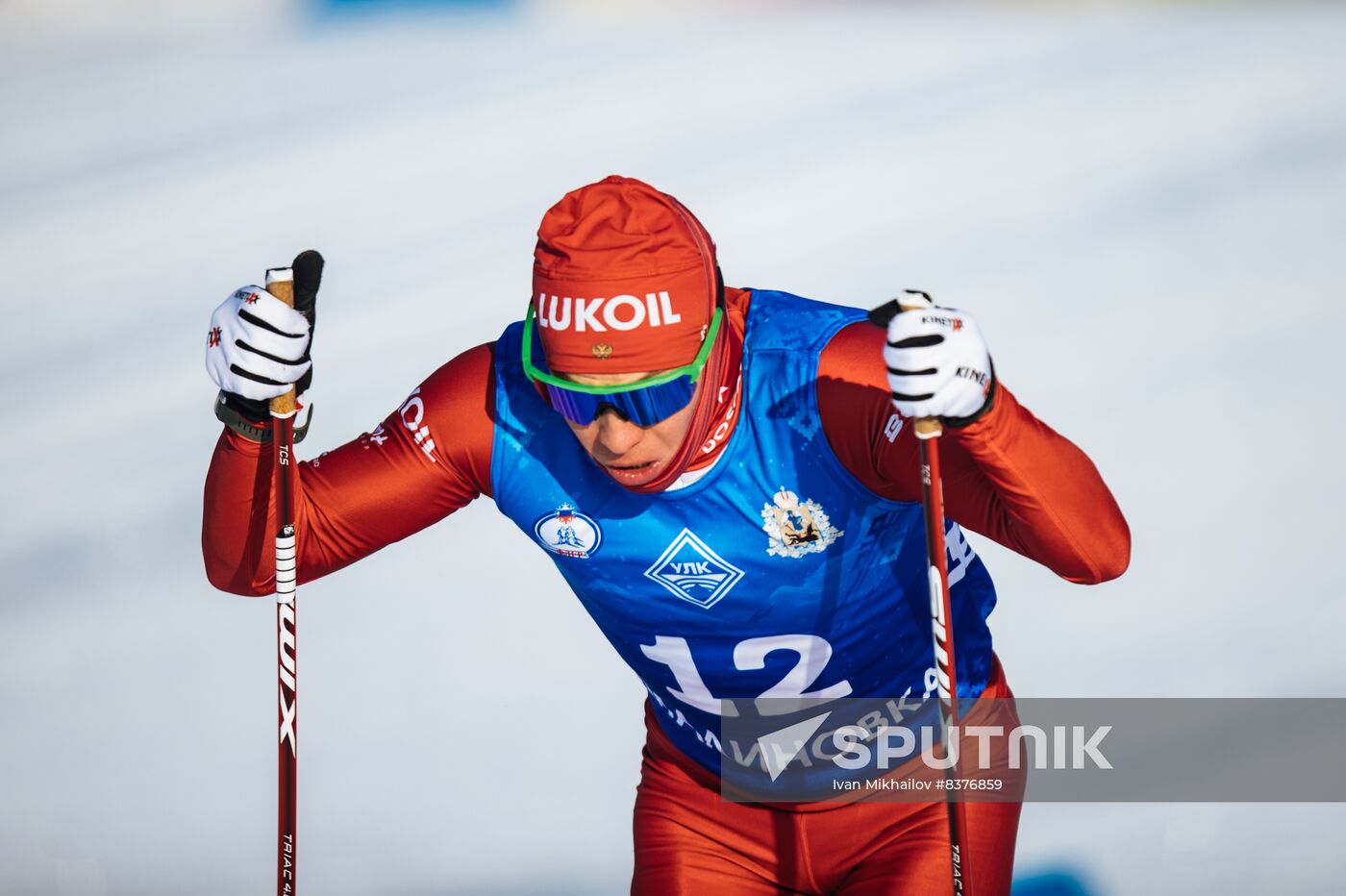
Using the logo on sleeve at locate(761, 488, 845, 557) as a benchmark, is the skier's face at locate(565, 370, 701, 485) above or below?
above

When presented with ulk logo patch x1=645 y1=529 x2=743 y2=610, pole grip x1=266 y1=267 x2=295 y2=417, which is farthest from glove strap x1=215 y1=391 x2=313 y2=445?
ulk logo patch x1=645 y1=529 x2=743 y2=610

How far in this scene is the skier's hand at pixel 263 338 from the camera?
2.41 m

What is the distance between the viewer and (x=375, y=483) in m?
2.73

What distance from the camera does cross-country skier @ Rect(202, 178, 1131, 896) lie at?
7.79 feet

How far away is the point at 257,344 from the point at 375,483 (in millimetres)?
405

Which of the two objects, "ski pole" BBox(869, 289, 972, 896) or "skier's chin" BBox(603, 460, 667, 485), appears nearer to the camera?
"ski pole" BBox(869, 289, 972, 896)

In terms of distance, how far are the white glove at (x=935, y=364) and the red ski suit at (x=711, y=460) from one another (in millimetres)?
61

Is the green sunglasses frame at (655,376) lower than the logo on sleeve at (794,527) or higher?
higher

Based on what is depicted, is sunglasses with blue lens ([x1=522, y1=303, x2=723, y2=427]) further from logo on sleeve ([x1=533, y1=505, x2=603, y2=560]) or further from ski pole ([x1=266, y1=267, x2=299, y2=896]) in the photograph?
ski pole ([x1=266, y1=267, x2=299, y2=896])

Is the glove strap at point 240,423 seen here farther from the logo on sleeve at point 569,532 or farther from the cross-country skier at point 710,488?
the logo on sleeve at point 569,532

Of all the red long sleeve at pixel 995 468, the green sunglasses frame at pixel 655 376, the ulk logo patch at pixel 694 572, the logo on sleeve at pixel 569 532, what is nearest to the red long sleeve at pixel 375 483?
the logo on sleeve at pixel 569 532

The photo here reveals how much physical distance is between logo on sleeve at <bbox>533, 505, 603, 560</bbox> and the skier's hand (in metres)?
0.47

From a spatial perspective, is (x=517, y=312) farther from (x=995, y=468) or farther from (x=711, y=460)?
(x=995, y=468)

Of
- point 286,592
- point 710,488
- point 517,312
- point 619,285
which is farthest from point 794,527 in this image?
point 517,312
